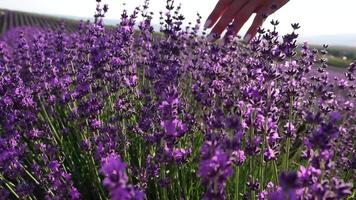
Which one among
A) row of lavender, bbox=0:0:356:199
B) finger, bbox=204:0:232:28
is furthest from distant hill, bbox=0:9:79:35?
finger, bbox=204:0:232:28

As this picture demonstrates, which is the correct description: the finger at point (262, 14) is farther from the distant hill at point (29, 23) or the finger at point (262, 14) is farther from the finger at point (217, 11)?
the distant hill at point (29, 23)

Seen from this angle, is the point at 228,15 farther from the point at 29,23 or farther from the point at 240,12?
the point at 29,23

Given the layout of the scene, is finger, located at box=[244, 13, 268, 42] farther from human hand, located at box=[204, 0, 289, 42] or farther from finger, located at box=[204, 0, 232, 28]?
finger, located at box=[204, 0, 232, 28]

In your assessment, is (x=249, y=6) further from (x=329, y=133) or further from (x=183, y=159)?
(x=329, y=133)

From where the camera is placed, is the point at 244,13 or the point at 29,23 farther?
the point at 29,23

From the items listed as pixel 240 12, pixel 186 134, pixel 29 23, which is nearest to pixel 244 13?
pixel 240 12

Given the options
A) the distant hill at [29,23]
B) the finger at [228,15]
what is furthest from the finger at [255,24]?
the distant hill at [29,23]

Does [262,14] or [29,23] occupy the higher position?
[262,14]
